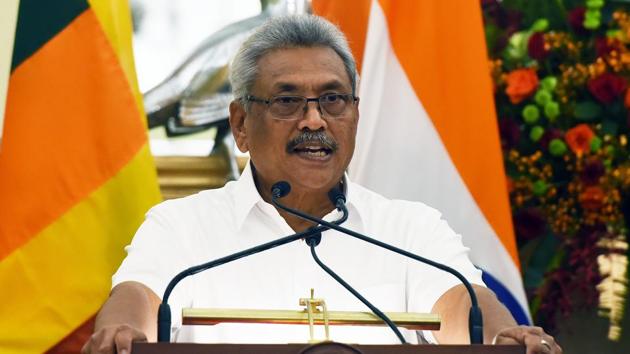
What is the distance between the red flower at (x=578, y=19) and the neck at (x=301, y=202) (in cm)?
136

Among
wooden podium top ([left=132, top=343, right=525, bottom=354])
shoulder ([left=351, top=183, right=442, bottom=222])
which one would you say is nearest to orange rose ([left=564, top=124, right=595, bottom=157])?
shoulder ([left=351, top=183, right=442, bottom=222])

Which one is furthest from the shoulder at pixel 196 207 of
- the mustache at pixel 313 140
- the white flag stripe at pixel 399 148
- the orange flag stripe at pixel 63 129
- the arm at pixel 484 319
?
the white flag stripe at pixel 399 148

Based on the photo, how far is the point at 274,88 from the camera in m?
2.74

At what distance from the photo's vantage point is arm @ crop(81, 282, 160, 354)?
1932mm

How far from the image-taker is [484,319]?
2357mm

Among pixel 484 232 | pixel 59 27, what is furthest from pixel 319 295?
pixel 59 27

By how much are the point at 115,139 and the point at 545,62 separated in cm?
140

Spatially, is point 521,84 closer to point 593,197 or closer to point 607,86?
point 607,86

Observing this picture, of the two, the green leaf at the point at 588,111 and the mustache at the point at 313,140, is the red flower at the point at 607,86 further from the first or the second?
the mustache at the point at 313,140

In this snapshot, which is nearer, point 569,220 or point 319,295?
point 319,295

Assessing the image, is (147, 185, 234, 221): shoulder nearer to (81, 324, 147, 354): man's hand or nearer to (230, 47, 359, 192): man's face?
(230, 47, 359, 192): man's face

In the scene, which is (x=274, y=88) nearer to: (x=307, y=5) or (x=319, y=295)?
(x=319, y=295)

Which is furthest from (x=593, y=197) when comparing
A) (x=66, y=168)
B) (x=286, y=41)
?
(x=66, y=168)

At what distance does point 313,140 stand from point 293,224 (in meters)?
0.23
